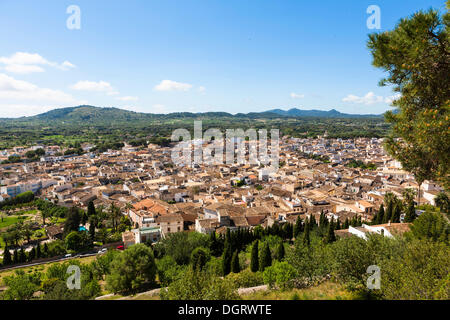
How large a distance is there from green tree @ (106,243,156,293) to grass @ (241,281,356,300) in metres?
10.4

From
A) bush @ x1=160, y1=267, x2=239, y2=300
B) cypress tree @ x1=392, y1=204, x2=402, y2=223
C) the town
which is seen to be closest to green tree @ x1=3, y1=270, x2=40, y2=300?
the town

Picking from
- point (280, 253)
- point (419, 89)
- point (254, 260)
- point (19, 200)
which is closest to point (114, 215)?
point (254, 260)

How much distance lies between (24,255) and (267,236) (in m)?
24.9

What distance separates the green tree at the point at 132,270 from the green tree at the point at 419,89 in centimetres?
1769

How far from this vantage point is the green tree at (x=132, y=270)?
60.4 ft

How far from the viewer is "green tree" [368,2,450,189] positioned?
258 inches

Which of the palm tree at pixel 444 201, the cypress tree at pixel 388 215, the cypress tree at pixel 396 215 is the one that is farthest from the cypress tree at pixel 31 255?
the cypress tree at pixel 396 215

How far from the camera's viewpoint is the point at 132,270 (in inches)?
738

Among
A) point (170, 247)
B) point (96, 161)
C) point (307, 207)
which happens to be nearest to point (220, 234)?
point (170, 247)

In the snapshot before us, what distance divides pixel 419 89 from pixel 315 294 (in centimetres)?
850

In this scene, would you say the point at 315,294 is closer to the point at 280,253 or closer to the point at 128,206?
the point at 280,253

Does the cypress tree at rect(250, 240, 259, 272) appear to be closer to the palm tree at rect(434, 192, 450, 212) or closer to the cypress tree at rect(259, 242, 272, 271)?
the cypress tree at rect(259, 242, 272, 271)

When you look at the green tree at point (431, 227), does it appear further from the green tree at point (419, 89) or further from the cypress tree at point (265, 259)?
the green tree at point (419, 89)
